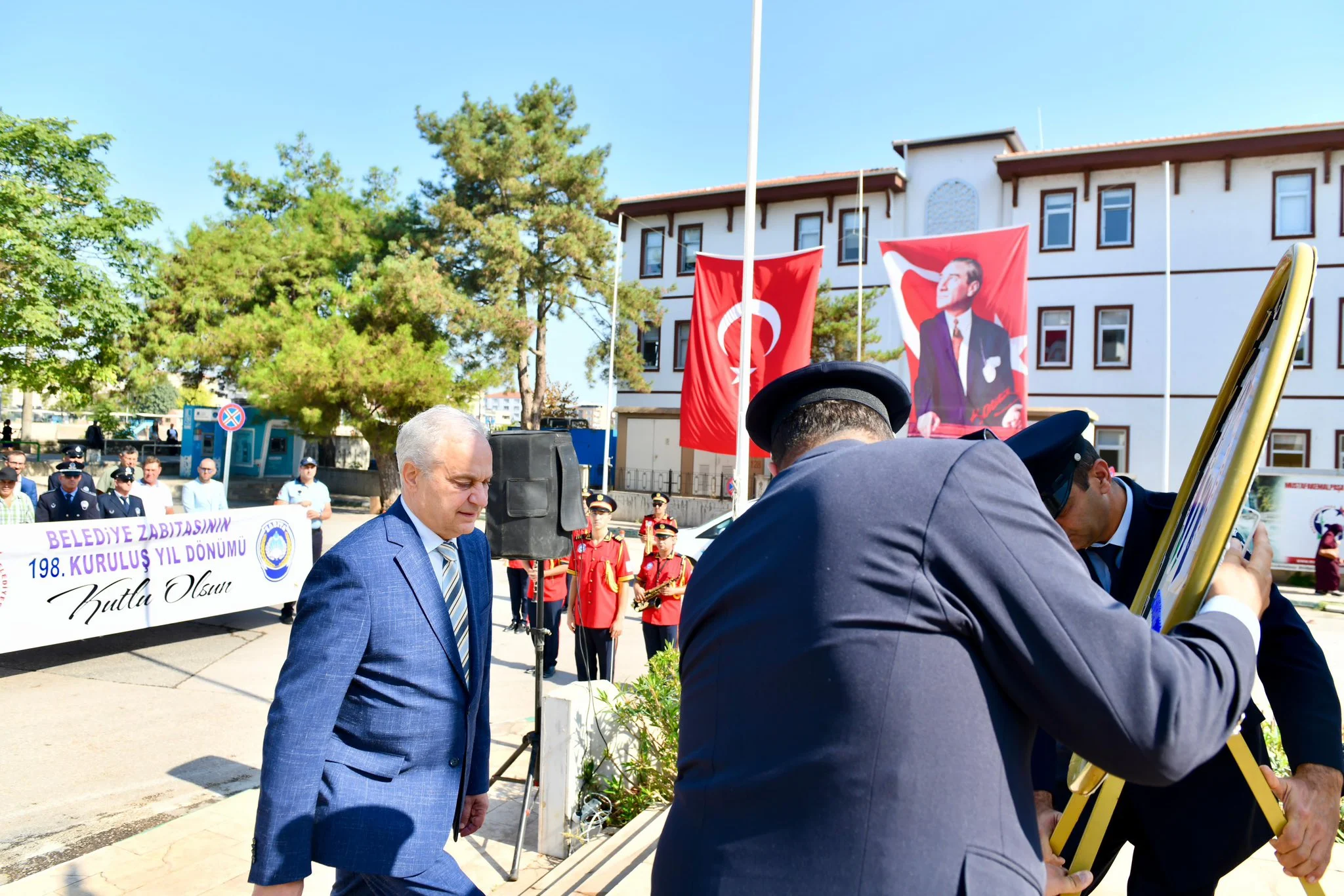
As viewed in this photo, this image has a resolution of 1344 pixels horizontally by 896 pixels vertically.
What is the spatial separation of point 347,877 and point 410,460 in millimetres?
1173

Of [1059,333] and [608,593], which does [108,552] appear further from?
[1059,333]

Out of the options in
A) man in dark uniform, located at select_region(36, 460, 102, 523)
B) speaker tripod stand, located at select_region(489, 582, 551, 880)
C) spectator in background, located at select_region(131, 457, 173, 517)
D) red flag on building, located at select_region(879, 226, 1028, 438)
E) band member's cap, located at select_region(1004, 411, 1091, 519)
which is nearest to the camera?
band member's cap, located at select_region(1004, 411, 1091, 519)

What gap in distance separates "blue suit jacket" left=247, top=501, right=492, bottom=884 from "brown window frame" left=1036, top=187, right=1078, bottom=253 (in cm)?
2759

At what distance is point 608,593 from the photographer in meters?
8.32

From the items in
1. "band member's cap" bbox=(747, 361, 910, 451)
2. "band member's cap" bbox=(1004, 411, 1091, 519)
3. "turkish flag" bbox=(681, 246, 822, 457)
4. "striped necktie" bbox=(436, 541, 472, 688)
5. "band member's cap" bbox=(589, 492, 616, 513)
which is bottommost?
"band member's cap" bbox=(589, 492, 616, 513)

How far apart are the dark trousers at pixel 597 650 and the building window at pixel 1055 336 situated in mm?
22137

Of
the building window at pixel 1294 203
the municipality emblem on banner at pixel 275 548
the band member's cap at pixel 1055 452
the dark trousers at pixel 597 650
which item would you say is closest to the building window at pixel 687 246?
the building window at pixel 1294 203

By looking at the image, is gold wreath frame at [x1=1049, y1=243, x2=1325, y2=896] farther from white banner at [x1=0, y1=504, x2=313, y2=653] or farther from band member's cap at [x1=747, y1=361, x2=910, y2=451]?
white banner at [x1=0, y1=504, x2=313, y2=653]

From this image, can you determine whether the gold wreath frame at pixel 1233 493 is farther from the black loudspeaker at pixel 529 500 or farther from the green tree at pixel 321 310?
the green tree at pixel 321 310

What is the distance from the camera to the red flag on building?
1317cm

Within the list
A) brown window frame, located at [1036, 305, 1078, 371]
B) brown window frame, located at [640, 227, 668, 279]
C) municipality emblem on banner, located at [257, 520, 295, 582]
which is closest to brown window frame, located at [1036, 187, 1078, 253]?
brown window frame, located at [1036, 305, 1078, 371]

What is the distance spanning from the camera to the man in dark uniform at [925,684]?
120 centimetres

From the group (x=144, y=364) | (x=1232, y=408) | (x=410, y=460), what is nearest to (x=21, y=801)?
(x=410, y=460)

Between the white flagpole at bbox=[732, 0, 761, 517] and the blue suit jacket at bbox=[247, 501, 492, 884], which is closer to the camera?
the blue suit jacket at bbox=[247, 501, 492, 884]
